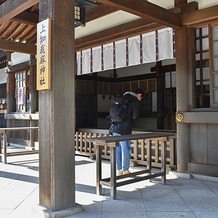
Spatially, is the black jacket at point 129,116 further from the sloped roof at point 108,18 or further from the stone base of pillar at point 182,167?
the sloped roof at point 108,18

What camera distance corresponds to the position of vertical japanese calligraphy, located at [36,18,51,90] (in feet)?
12.6

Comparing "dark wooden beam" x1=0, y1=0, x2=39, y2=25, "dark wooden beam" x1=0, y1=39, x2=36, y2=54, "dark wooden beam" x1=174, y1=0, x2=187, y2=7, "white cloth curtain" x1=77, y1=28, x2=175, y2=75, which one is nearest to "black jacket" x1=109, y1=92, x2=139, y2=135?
"white cloth curtain" x1=77, y1=28, x2=175, y2=75

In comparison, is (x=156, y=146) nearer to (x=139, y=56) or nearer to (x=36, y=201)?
(x=139, y=56)

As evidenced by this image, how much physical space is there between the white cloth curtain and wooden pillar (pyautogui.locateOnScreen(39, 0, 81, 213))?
3.06 meters

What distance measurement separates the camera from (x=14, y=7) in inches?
197

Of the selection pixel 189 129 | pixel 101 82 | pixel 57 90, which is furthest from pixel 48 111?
pixel 101 82

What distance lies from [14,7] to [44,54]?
5.63ft

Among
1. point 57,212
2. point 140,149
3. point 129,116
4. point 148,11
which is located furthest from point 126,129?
point 57,212

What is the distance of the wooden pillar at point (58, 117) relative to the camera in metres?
3.84

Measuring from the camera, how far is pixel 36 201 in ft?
14.9

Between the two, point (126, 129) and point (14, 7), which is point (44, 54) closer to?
point (14, 7)

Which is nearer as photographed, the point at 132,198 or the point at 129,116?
the point at 132,198

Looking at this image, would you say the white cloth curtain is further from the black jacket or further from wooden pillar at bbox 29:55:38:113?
wooden pillar at bbox 29:55:38:113

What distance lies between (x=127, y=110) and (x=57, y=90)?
2236 millimetres
